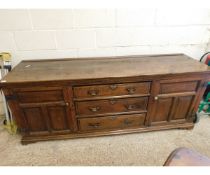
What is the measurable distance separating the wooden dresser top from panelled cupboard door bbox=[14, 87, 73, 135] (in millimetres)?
130

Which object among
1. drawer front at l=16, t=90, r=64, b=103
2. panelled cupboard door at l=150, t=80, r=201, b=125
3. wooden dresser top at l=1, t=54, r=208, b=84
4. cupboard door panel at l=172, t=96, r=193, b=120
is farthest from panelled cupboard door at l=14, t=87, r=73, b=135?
cupboard door panel at l=172, t=96, r=193, b=120

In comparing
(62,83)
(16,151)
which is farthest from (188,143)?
(16,151)

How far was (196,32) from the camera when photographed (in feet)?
5.95

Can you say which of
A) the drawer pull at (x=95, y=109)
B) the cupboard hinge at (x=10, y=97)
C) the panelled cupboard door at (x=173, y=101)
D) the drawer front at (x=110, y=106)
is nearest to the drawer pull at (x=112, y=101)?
the drawer front at (x=110, y=106)

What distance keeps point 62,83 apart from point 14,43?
78 centimetres

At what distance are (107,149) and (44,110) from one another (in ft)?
2.38

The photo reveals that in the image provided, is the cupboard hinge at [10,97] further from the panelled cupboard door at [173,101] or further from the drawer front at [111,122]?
the panelled cupboard door at [173,101]

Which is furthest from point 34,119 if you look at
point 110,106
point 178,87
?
point 178,87

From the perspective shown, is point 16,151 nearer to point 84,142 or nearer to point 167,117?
point 84,142

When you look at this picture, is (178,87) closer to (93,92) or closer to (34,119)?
(93,92)

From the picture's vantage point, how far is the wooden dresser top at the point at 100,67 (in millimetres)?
1357

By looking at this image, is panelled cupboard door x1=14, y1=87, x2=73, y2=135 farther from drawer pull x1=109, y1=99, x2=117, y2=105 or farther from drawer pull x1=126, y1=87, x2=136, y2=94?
drawer pull x1=126, y1=87, x2=136, y2=94

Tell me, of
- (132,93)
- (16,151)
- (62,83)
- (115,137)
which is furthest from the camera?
(115,137)

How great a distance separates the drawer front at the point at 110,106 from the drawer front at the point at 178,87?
191 millimetres
